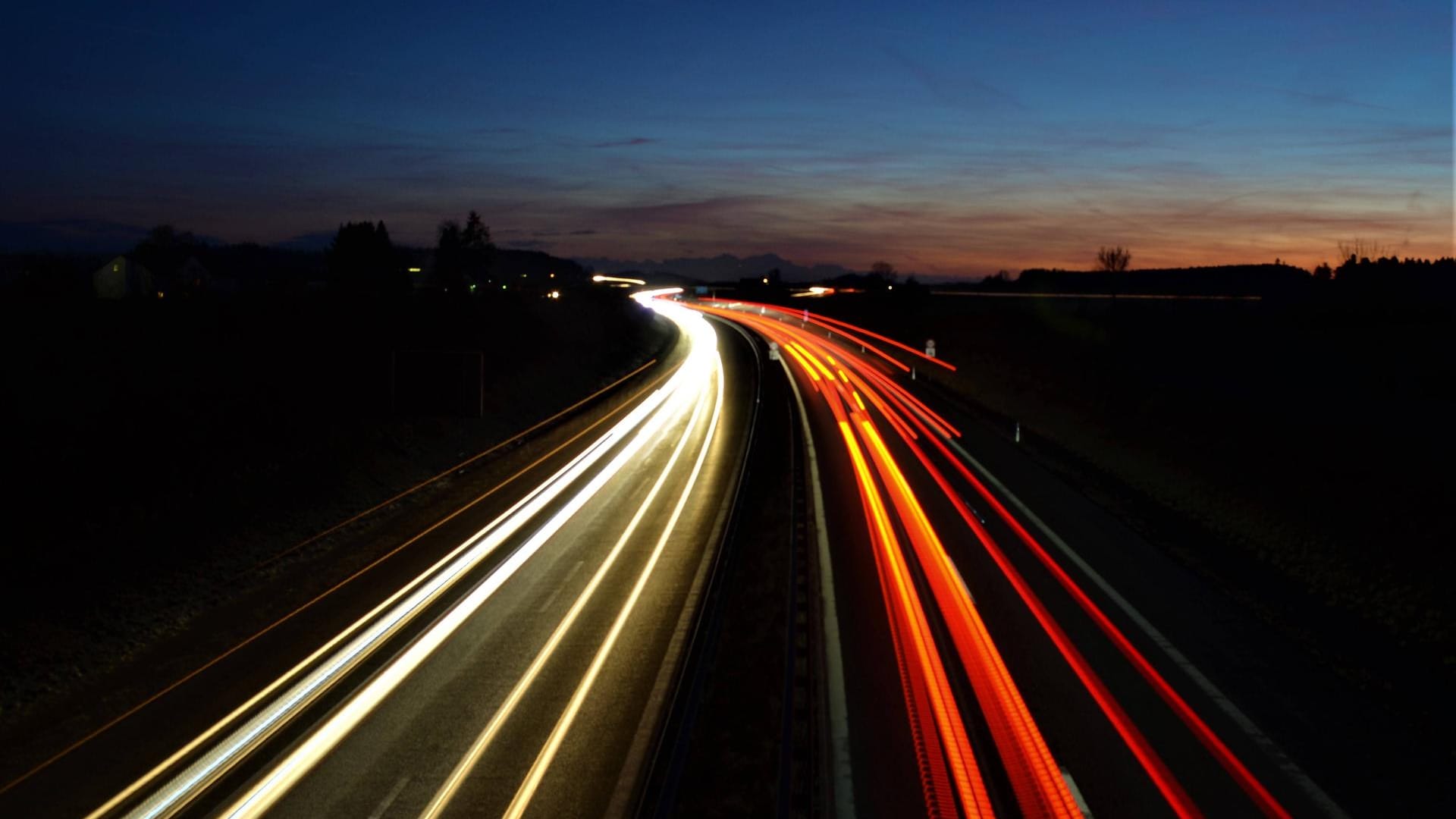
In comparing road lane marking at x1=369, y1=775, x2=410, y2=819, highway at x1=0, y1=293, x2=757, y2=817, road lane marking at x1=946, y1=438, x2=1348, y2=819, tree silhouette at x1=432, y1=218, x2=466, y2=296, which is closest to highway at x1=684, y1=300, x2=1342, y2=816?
road lane marking at x1=946, y1=438, x2=1348, y2=819

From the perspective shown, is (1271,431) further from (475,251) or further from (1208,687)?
(475,251)

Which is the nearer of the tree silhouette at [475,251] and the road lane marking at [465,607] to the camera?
the road lane marking at [465,607]

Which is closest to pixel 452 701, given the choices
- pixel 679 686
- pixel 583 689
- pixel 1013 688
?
pixel 583 689

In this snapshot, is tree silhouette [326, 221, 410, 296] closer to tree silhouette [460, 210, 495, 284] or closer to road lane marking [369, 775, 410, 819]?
tree silhouette [460, 210, 495, 284]

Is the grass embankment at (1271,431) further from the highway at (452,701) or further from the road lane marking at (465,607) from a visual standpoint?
the road lane marking at (465,607)

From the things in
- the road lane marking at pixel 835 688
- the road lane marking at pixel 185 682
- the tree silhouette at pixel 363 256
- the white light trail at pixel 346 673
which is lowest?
the road lane marking at pixel 185 682

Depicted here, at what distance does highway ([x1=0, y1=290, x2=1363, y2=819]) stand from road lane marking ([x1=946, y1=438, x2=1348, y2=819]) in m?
0.05

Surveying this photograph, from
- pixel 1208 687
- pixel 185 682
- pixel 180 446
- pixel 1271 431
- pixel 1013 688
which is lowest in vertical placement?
pixel 185 682

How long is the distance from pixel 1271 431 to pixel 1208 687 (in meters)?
18.4

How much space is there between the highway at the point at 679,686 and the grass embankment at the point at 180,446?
9.09 ft

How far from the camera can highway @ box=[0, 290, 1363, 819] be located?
33.7ft

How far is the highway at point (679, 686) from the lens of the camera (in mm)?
10281

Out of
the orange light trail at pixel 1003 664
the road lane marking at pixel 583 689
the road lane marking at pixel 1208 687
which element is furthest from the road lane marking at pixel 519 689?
the road lane marking at pixel 1208 687

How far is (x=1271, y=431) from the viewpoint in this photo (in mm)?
28469
